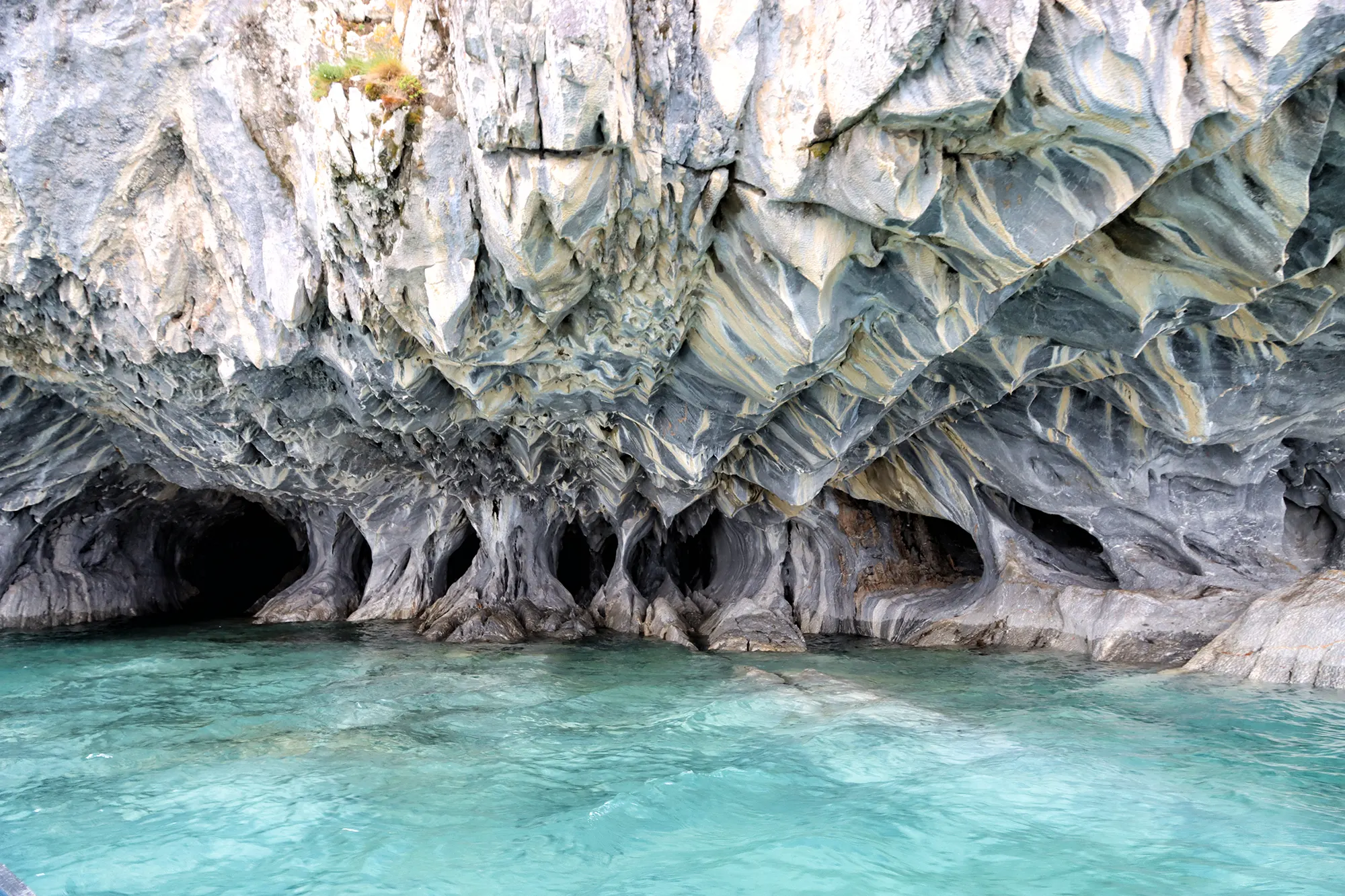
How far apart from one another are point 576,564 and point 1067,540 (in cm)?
1382

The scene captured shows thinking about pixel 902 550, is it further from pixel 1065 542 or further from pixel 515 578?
pixel 515 578

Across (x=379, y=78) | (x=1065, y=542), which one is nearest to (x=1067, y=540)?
(x=1065, y=542)

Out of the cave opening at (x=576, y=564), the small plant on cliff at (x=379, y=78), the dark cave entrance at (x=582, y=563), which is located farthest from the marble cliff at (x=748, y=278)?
the cave opening at (x=576, y=564)

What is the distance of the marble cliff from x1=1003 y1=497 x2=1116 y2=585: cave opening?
0.29 ft

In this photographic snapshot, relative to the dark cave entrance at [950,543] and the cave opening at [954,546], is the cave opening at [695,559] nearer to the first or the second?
the dark cave entrance at [950,543]

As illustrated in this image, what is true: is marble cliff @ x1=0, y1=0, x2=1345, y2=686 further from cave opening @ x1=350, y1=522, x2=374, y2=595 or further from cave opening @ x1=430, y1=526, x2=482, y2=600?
cave opening @ x1=350, y1=522, x2=374, y2=595

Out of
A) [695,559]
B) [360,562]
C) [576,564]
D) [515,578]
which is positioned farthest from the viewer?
[576,564]

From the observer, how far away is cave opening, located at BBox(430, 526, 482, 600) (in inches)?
768

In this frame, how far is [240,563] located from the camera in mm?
30203

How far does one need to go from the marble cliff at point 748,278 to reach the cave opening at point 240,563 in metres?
8.14

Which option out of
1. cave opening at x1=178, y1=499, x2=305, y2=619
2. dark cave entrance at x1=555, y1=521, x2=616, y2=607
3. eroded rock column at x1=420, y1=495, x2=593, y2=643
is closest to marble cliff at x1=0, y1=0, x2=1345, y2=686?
eroded rock column at x1=420, y1=495, x2=593, y2=643

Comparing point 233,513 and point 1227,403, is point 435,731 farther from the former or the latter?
point 233,513

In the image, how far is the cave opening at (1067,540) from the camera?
1398 cm

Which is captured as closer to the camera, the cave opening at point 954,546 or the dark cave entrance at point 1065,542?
the dark cave entrance at point 1065,542
